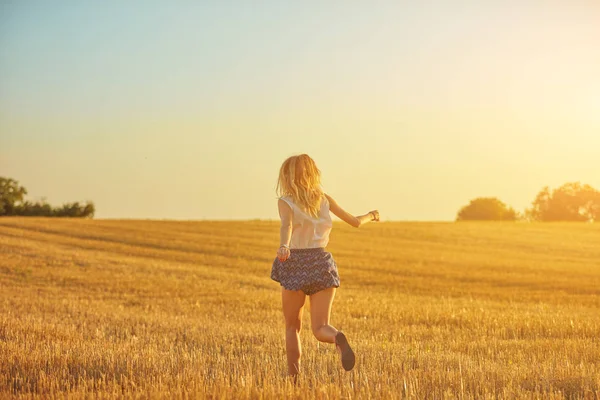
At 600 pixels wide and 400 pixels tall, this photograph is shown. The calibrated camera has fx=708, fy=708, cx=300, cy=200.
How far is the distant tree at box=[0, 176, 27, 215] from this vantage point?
72.4 m

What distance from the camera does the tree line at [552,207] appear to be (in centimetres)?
7794

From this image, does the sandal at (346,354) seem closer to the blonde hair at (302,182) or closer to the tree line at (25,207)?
the blonde hair at (302,182)

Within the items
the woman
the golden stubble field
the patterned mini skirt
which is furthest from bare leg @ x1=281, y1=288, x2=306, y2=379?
the golden stubble field

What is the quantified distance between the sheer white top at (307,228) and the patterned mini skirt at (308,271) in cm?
6

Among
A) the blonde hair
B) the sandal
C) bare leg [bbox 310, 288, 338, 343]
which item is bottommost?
the sandal

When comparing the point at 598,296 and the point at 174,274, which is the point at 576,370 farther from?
the point at 174,274

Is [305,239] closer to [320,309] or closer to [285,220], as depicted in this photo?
[285,220]

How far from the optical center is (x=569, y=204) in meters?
79.2

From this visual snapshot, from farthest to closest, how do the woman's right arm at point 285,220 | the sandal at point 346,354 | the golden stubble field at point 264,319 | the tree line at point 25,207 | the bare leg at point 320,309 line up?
the tree line at point 25,207 → the golden stubble field at point 264,319 → the bare leg at point 320,309 → the woman's right arm at point 285,220 → the sandal at point 346,354

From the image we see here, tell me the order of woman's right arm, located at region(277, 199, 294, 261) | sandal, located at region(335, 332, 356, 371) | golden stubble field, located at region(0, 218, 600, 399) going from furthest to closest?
golden stubble field, located at region(0, 218, 600, 399)
woman's right arm, located at region(277, 199, 294, 261)
sandal, located at region(335, 332, 356, 371)

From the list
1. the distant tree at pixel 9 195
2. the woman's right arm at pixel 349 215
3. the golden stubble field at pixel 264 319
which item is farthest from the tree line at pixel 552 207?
the woman's right arm at pixel 349 215

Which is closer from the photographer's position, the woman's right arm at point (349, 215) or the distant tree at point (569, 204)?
the woman's right arm at point (349, 215)

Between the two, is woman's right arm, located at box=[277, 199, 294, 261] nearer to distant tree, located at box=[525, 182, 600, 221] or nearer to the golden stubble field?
the golden stubble field

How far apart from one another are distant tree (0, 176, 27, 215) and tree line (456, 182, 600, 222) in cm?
5038
